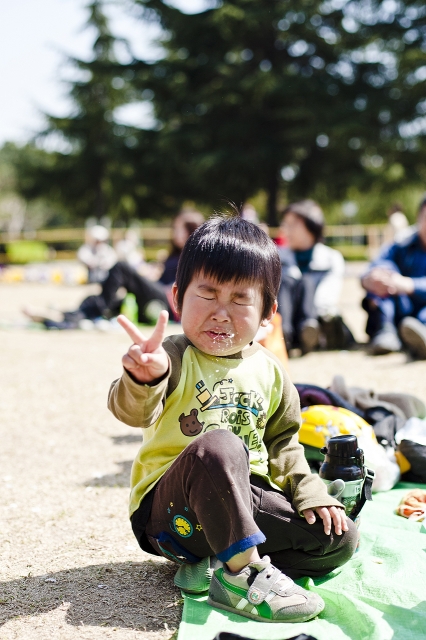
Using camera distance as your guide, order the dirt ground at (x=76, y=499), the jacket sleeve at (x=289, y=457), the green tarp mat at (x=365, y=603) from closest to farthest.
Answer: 1. the green tarp mat at (x=365, y=603)
2. the dirt ground at (x=76, y=499)
3. the jacket sleeve at (x=289, y=457)

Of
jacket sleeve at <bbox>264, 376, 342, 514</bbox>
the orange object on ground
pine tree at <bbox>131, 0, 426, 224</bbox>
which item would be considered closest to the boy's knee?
jacket sleeve at <bbox>264, 376, 342, 514</bbox>

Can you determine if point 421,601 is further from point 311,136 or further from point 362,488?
point 311,136

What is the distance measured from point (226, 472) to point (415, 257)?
17.1 ft

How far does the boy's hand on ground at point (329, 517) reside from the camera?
2137 mm

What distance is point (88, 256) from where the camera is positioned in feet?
54.1

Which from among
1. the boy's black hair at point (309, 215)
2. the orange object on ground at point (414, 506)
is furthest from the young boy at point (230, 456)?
the boy's black hair at point (309, 215)

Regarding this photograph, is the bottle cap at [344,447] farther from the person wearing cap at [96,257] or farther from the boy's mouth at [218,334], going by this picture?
the person wearing cap at [96,257]

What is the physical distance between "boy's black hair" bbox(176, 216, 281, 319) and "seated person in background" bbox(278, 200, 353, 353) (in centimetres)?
430

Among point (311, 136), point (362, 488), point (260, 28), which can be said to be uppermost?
Result: point (260, 28)

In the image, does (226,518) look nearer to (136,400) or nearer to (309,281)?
(136,400)

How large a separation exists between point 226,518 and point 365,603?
0.55 m

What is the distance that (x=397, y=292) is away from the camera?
6512mm

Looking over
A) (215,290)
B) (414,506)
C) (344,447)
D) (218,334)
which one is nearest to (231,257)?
(215,290)

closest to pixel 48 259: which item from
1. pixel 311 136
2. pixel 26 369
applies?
pixel 311 136
